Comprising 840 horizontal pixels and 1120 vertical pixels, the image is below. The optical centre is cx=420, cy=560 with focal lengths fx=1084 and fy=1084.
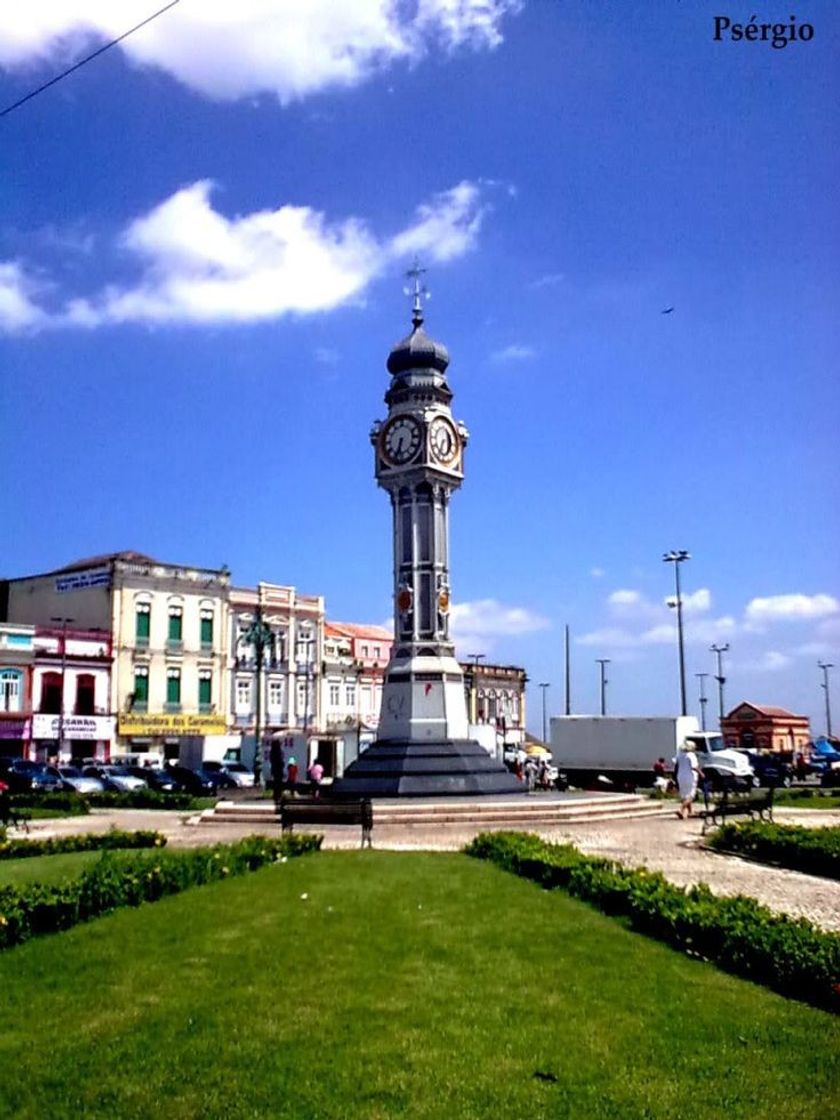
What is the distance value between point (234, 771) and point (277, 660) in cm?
1749

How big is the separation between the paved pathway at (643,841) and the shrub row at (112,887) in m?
5.39

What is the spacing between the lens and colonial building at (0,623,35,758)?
5119 centimetres

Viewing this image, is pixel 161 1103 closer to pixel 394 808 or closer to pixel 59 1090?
pixel 59 1090

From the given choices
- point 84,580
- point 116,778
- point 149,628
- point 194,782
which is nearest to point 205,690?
point 149,628

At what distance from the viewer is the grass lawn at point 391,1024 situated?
586 centimetres

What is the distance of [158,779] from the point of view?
4169cm

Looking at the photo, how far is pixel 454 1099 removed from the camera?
5.85 meters

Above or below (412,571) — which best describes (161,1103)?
below

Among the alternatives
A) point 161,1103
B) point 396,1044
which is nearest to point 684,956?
point 396,1044

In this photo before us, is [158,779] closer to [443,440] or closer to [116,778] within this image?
[116,778]

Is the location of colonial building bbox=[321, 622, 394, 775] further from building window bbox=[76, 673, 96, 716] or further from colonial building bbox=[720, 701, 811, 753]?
colonial building bbox=[720, 701, 811, 753]

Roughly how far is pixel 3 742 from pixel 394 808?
3308 centimetres

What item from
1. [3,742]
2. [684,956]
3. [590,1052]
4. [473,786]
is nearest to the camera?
[590,1052]

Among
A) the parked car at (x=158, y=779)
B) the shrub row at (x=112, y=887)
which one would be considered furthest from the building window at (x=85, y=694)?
the shrub row at (x=112, y=887)
